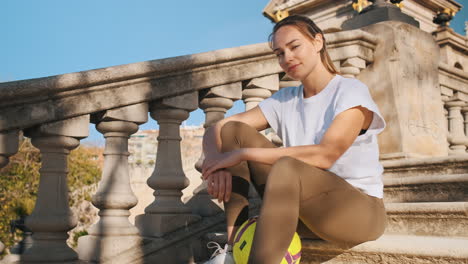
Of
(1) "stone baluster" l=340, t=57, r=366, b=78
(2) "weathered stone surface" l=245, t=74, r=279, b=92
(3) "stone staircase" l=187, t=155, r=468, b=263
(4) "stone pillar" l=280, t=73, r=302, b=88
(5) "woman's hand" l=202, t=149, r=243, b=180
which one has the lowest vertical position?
(3) "stone staircase" l=187, t=155, r=468, b=263

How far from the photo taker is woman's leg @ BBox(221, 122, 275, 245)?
6.67ft

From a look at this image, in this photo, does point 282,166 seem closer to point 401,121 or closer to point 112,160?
point 112,160

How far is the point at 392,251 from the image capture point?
182cm

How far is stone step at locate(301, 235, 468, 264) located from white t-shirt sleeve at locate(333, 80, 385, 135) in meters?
0.53

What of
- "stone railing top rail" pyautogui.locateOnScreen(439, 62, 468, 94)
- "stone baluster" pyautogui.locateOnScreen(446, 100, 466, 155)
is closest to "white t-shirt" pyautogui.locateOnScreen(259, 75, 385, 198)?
"stone railing top rail" pyautogui.locateOnScreen(439, 62, 468, 94)

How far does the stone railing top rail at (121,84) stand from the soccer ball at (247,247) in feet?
3.74

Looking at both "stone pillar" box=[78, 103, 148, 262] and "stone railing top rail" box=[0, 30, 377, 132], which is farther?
"stone pillar" box=[78, 103, 148, 262]

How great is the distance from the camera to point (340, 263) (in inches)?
78.1

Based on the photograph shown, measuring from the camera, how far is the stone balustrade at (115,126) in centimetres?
221

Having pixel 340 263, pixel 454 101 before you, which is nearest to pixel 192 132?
pixel 454 101

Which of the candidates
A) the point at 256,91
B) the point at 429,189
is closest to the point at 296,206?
the point at 429,189

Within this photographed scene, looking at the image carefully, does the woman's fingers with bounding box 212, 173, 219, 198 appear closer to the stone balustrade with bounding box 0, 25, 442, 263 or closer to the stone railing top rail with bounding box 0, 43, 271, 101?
the stone balustrade with bounding box 0, 25, 442, 263

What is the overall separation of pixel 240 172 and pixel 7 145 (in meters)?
1.18

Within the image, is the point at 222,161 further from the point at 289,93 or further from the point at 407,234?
the point at 407,234
